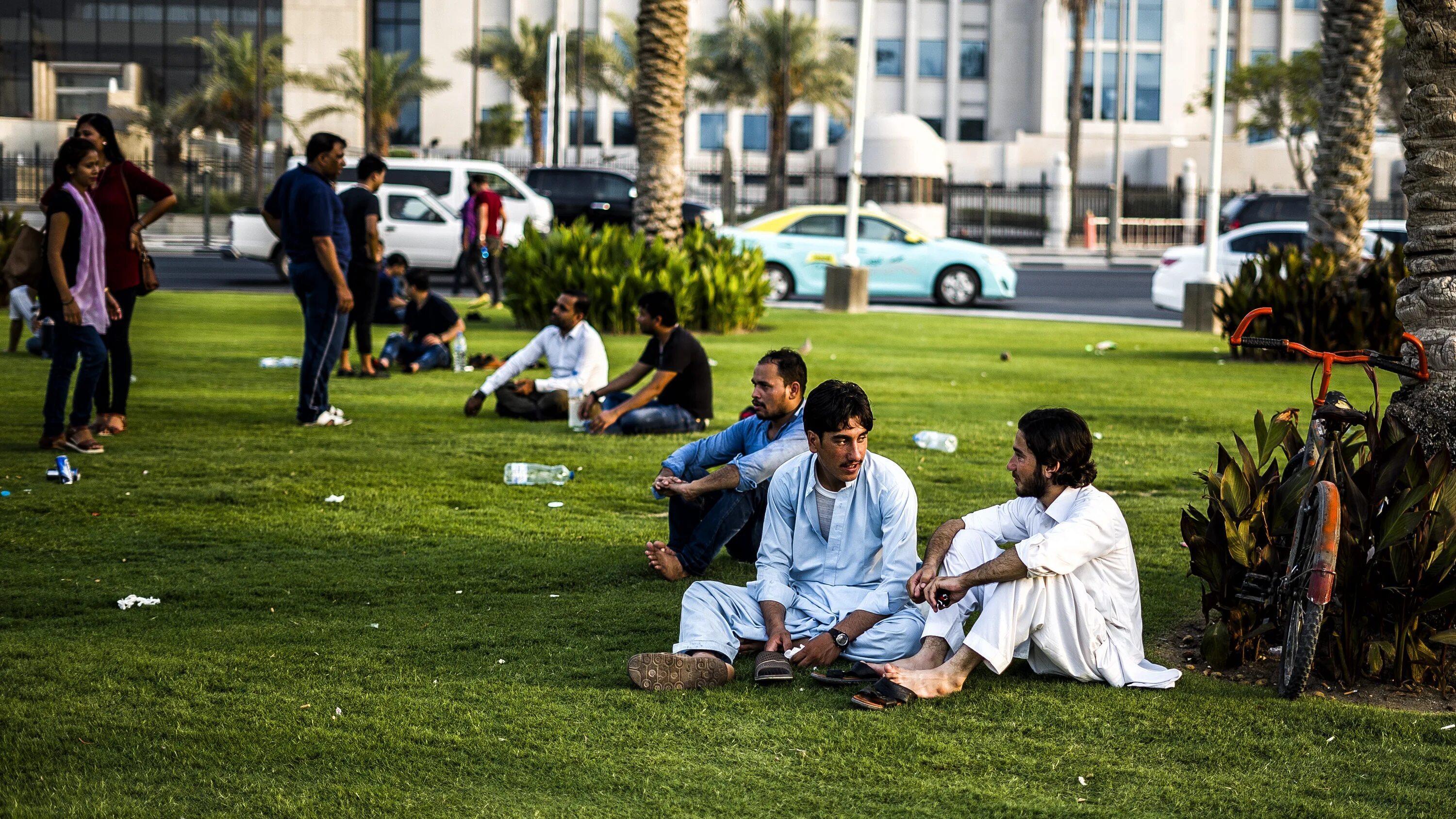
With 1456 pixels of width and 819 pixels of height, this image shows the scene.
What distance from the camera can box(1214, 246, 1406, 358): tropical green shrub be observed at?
560 inches

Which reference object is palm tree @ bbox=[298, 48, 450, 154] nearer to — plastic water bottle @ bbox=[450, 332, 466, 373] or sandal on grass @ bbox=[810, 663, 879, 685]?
plastic water bottle @ bbox=[450, 332, 466, 373]

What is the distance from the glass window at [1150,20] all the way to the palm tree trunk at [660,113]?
5175cm

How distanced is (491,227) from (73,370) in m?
11.3

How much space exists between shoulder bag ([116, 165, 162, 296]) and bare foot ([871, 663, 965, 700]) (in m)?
5.96

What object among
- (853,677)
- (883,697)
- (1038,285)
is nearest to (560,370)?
(853,677)

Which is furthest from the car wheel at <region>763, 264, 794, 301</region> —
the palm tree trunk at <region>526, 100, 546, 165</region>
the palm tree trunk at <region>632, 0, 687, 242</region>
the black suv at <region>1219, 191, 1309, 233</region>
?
the palm tree trunk at <region>526, 100, 546, 165</region>

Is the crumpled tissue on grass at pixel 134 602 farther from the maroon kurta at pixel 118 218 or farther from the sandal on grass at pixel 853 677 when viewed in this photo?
the maroon kurta at pixel 118 218

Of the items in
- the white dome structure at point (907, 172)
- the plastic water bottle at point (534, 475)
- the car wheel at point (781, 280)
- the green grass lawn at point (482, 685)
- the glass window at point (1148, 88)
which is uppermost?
the glass window at point (1148, 88)

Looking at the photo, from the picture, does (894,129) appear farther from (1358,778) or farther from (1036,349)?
(1358,778)

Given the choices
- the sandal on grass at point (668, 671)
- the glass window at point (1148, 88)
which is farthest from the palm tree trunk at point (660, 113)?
the glass window at point (1148, 88)

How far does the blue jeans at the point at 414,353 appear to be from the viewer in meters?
13.3

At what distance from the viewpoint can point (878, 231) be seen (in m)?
23.5

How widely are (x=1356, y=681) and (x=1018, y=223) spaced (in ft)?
154

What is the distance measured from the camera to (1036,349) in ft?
53.8
